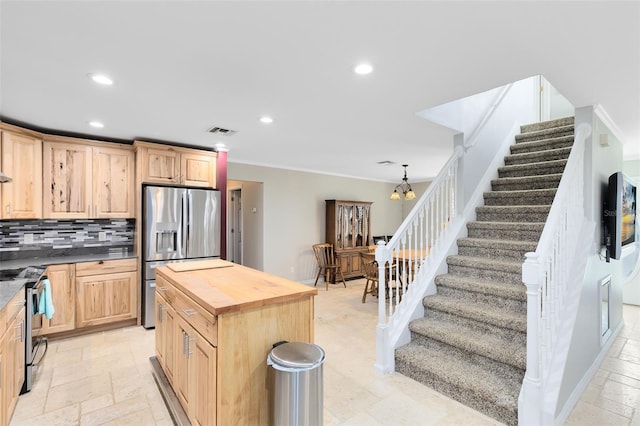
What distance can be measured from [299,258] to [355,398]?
4.12 meters

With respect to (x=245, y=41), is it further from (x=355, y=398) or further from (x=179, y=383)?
(x=355, y=398)

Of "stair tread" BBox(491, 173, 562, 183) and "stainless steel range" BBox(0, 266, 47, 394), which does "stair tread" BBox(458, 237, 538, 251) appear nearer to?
"stair tread" BBox(491, 173, 562, 183)

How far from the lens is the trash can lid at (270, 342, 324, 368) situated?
160 cm

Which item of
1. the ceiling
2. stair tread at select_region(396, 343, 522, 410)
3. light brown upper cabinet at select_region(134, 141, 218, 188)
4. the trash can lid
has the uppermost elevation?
the ceiling

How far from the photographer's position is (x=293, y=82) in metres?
2.32

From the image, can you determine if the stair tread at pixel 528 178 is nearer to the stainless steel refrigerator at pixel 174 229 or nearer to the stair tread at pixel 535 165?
the stair tread at pixel 535 165

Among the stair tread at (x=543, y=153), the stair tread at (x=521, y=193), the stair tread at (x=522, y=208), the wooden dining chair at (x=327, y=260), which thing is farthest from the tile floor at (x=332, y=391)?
the wooden dining chair at (x=327, y=260)

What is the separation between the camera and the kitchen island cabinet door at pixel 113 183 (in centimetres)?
382

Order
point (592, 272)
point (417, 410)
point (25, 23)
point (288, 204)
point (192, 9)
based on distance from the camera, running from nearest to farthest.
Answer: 1. point (192, 9)
2. point (25, 23)
3. point (417, 410)
4. point (592, 272)
5. point (288, 204)

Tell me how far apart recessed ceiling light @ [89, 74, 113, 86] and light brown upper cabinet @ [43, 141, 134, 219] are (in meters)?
1.88

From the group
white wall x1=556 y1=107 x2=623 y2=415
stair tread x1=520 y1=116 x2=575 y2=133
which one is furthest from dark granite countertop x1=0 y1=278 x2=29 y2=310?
stair tread x1=520 y1=116 x2=575 y2=133

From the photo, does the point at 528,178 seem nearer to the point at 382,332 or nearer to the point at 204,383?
the point at 382,332

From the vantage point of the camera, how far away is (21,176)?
326cm

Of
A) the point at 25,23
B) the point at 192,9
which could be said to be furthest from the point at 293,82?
the point at 25,23
